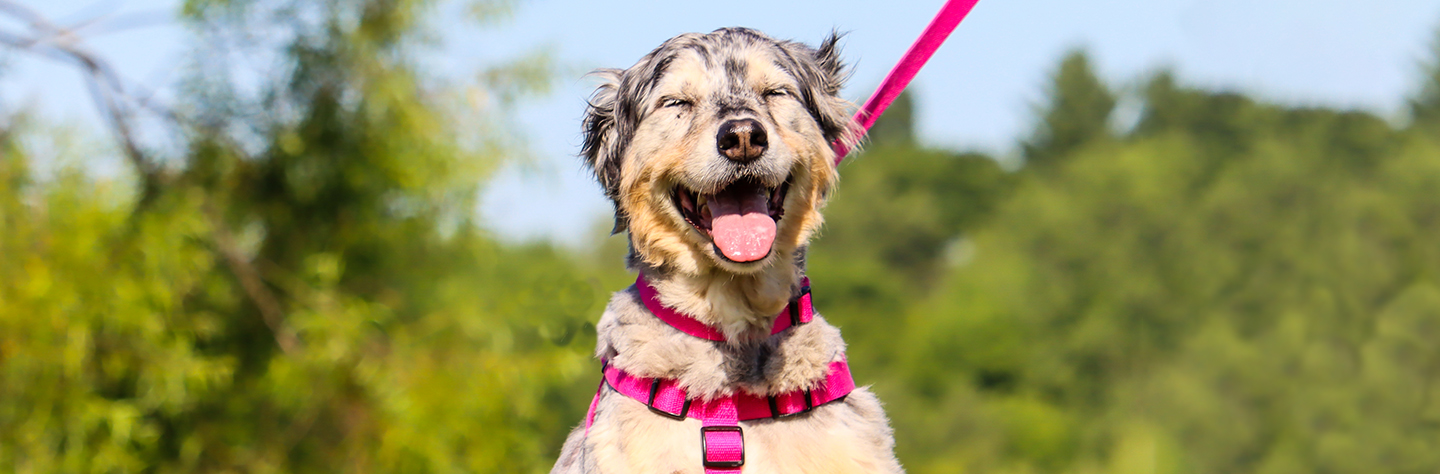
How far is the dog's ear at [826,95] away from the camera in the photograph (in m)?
3.90

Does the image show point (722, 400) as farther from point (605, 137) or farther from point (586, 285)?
point (586, 285)

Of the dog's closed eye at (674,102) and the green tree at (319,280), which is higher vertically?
the green tree at (319,280)

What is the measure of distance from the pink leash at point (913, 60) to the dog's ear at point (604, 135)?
0.73 m

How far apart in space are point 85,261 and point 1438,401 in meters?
40.0

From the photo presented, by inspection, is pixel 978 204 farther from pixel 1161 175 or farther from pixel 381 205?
pixel 381 205

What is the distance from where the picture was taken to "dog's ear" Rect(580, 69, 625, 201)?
3.92 m

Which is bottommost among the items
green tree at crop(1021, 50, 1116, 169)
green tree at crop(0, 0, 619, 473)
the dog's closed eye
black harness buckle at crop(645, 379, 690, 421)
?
black harness buckle at crop(645, 379, 690, 421)

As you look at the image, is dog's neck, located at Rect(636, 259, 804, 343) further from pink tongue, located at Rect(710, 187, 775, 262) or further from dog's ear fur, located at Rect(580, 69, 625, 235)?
dog's ear fur, located at Rect(580, 69, 625, 235)

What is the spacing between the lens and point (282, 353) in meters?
9.87

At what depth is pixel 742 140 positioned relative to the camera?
351 cm

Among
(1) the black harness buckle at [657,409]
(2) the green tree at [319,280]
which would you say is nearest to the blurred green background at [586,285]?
(2) the green tree at [319,280]

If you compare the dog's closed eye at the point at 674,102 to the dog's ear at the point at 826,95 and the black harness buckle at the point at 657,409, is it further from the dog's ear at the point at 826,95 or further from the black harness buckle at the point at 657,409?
the black harness buckle at the point at 657,409

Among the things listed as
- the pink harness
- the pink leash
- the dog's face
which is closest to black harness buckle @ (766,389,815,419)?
the pink harness

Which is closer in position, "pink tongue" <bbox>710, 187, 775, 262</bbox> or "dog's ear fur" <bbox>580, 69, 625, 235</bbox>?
"pink tongue" <bbox>710, 187, 775, 262</bbox>
